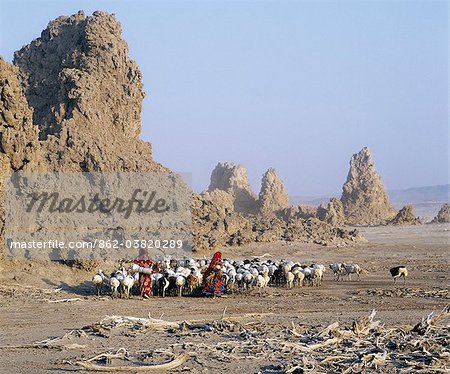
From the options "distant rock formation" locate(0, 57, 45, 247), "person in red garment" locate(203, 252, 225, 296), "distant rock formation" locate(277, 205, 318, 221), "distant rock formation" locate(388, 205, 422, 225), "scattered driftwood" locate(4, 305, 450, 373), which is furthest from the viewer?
"distant rock formation" locate(388, 205, 422, 225)

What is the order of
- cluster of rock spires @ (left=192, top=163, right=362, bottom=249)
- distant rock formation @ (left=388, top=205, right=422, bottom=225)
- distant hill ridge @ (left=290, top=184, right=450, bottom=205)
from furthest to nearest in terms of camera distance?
1. distant hill ridge @ (left=290, top=184, right=450, bottom=205)
2. distant rock formation @ (left=388, top=205, right=422, bottom=225)
3. cluster of rock spires @ (left=192, top=163, right=362, bottom=249)

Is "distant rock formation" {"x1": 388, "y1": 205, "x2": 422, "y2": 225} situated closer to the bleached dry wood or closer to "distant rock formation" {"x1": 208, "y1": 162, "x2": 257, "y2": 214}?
"distant rock formation" {"x1": 208, "y1": 162, "x2": 257, "y2": 214}

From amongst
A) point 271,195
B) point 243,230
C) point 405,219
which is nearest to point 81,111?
point 243,230

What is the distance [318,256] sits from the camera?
25.1 meters

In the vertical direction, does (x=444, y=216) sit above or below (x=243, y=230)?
above

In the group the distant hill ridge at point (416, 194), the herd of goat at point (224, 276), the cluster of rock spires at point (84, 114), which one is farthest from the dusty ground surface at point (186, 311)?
the distant hill ridge at point (416, 194)

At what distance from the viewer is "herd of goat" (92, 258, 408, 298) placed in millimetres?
15864

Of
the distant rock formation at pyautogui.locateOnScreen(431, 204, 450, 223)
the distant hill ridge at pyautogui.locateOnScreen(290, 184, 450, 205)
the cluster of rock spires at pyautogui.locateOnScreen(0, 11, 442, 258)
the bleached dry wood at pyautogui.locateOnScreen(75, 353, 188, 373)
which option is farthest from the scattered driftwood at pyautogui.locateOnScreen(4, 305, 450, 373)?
the distant hill ridge at pyautogui.locateOnScreen(290, 184, 450, 205)

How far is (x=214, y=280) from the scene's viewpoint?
53.4 feet

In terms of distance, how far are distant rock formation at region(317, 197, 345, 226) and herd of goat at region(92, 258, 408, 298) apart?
57.2 ft

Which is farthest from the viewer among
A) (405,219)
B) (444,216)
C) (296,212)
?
(444,216)

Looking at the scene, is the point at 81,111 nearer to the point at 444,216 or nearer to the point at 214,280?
the point at 214,280

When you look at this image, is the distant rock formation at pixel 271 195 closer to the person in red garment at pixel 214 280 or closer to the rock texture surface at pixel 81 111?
the rock texture surface at pixel 81 111

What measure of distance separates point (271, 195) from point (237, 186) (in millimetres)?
2671
